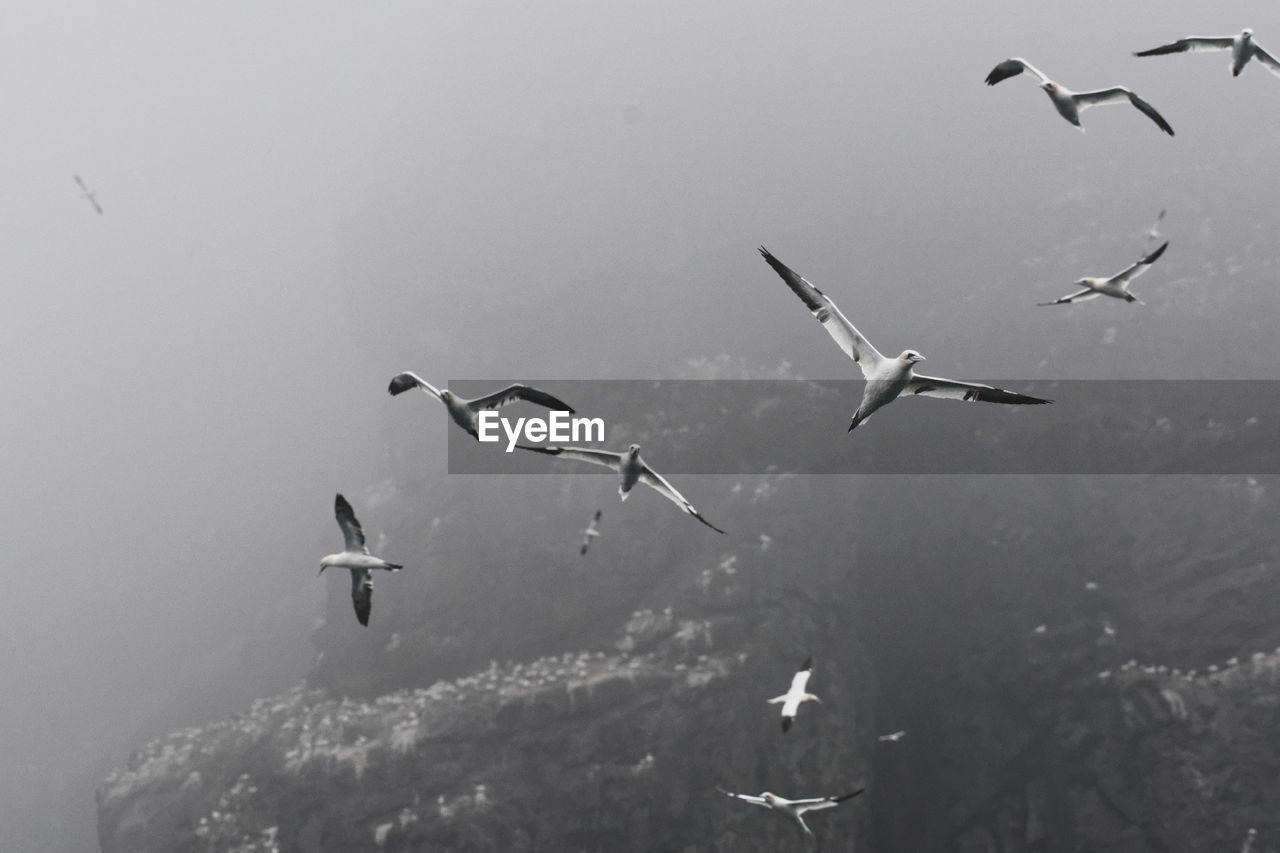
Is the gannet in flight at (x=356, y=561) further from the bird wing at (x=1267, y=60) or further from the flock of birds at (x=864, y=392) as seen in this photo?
the bird wing at (x=1267, y=60)

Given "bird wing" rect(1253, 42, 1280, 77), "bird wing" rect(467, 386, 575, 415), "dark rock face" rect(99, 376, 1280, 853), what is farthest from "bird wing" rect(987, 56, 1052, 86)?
"dark rock face" rect(99, 376, 1280, 853)

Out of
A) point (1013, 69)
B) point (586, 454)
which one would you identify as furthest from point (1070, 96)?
point (586, 454)

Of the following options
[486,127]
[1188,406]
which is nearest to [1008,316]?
[1188,406]


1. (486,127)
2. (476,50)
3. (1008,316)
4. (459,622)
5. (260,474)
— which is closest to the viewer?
(459,622)

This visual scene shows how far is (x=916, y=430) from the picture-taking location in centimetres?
3891

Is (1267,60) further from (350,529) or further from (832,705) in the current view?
(832,705)

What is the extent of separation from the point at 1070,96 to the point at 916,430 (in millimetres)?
27161

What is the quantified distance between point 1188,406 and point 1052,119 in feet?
139

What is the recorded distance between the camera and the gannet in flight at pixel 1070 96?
12.7 meters

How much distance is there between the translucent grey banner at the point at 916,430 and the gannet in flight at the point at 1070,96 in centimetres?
1675

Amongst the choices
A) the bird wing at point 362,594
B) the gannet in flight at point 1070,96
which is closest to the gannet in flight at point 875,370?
the gannet in flight at point 1070,96

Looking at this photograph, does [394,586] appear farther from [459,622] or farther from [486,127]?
[486,127]

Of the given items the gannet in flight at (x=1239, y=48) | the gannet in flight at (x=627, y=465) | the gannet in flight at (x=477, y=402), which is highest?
the gannet in flight at (x=1239, y=48)

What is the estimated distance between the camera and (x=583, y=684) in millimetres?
27406
